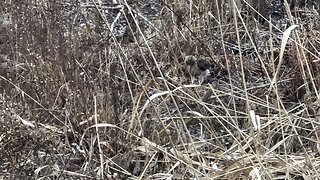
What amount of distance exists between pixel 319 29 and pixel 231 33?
425 millimetres

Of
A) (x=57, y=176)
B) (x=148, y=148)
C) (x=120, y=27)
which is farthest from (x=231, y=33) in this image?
(x=57, y=176)

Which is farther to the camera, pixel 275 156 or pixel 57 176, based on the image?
pixel 57 176

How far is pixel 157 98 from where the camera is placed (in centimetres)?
214

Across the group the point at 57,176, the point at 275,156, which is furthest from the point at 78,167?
the point at 275,156

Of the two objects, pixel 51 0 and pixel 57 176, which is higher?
pixel 51 0

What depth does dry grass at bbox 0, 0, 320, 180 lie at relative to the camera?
1651mm

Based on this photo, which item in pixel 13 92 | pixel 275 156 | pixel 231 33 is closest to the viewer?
pixel 275 156

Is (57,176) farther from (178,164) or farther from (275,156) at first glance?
(275,156)

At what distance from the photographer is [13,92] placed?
2240 mm

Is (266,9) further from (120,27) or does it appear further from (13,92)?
(13,92)

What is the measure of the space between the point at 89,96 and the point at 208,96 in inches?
16.5

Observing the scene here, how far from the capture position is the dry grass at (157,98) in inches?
65.0

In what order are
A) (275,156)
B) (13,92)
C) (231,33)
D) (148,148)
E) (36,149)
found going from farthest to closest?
(231,33) < (13,92) < (36,149) < (148,148) < (275,156)

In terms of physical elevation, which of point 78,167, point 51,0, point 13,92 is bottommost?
point 78,167
